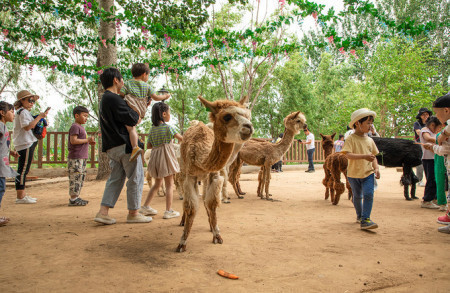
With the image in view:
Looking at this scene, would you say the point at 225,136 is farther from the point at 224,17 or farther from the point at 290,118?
the point at 224,17

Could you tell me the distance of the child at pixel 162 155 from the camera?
4.91 meters

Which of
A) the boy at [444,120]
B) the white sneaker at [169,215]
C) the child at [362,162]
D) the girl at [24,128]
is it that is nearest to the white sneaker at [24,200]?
the girl at [24,128]

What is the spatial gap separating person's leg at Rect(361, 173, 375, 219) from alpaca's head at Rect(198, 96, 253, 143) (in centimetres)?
222

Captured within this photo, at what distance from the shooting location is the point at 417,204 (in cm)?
617

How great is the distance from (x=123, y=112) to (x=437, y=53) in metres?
40.3

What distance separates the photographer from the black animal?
22.1 feet

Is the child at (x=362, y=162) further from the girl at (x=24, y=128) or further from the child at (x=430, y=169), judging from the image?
the girl at (x=24, y=128)

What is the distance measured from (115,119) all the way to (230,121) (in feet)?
6.77

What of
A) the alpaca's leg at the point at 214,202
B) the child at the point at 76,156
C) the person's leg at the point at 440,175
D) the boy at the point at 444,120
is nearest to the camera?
the alpaca's leg at the point at 214,202

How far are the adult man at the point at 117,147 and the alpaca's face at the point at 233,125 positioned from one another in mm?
1660

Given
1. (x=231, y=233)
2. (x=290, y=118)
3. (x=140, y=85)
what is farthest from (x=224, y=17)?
(x=231, y=233)

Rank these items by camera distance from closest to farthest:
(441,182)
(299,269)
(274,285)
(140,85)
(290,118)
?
(274,285) < (299,269) < (140,85) < (441,182) < (290,118)

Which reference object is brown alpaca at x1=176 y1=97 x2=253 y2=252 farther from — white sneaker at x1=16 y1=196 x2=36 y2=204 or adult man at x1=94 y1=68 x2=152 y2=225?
white sneaker at x1=16 y1=196 x2=36 y2=204

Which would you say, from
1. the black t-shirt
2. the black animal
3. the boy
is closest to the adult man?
the black t-shirt
